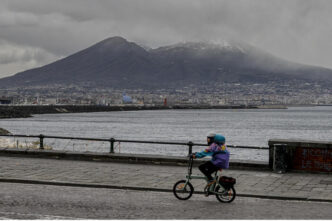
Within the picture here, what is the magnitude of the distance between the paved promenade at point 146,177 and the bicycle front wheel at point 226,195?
3.49ft

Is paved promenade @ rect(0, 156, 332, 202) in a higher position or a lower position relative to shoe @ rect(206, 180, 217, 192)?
lower

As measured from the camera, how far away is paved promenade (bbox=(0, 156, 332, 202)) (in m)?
13.5

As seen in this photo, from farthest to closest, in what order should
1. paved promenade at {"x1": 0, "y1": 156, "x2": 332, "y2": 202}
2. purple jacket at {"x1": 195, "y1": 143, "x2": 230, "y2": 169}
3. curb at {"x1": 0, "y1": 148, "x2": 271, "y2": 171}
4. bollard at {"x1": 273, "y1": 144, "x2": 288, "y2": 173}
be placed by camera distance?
curb at {"x1": 0, "y1": 148, "x2": 271, "y2": 171}
bollard at {"x1": 273, "y1": 144, "x2": 288, "y2": 173}
paved promenade at {"x1": 0, "y1": 156, "x2": 332, "y2": 202}
purple jacket at {"x1": 195, "y1": 143, "x2": 230, "y2": 169}

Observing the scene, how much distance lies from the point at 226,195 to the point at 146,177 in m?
4.15

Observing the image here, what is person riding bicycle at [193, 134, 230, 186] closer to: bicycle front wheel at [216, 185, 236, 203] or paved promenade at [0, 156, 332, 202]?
bicycle front wheel at [216, 185, 236, 203]

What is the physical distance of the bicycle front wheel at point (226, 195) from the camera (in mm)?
11969

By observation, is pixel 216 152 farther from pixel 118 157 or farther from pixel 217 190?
pixel 118 157

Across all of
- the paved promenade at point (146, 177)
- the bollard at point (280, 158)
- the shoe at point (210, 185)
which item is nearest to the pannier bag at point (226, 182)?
the shoe at point (210, 185)

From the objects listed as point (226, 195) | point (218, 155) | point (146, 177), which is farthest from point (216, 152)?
point (146, 177)

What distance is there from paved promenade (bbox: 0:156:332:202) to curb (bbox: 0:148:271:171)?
1.21ft

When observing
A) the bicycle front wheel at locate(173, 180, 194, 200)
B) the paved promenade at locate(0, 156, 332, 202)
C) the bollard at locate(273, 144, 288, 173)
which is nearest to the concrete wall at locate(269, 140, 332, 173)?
the bollard at locate(273, 144, 288, 173)

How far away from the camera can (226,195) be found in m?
12.0

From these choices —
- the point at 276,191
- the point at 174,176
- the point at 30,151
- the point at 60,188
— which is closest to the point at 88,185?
the point at 60,188

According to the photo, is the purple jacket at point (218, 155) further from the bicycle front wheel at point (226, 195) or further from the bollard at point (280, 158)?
the bollard at point (280, 158)
